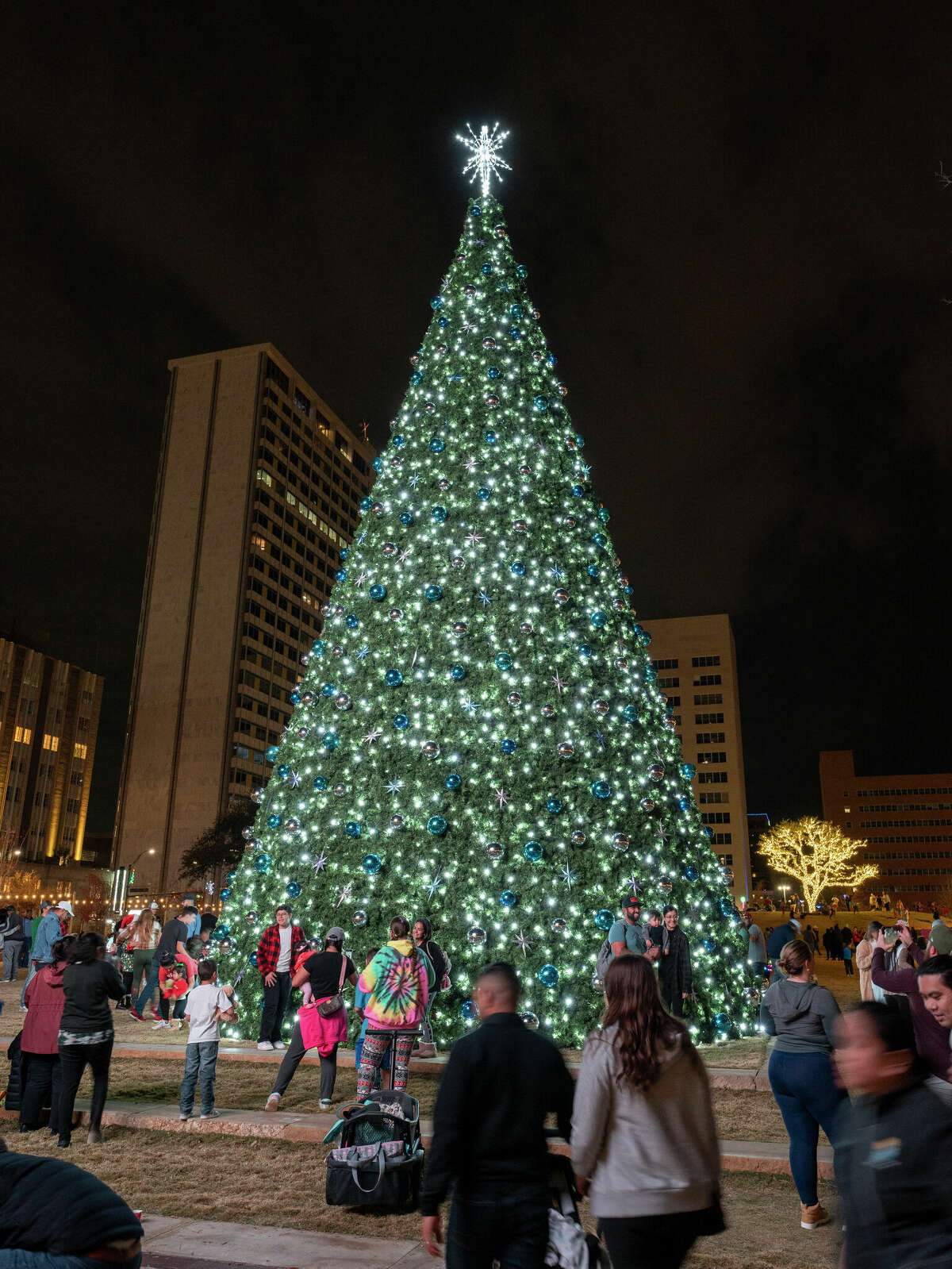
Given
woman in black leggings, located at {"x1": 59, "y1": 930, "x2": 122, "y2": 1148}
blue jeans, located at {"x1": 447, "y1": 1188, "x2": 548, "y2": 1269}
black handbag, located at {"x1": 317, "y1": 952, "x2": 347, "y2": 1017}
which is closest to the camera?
blue jeans, located at {"x1": 447, "y1": 1188, "x2": 548, "y2": 1269}

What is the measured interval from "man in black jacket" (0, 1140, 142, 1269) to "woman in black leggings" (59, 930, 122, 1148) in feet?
17.4

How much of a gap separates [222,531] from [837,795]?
431ft

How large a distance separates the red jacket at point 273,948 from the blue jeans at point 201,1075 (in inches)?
94.4

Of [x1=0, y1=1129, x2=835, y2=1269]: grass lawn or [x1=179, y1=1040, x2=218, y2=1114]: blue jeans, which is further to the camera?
[x1=179, y1=1040, x2=218, y2=1114]: blue jeans

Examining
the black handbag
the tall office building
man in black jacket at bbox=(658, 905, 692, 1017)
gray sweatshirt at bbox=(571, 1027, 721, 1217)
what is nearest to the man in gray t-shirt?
man in black jacket at bbox=(658, 905, 692, 1017)

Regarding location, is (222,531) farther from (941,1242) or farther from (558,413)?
(941,1242)

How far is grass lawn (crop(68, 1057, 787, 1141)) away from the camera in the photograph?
7430mm

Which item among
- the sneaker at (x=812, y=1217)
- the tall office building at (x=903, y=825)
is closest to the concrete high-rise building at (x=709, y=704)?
the tall office building at (x=903, y=825)

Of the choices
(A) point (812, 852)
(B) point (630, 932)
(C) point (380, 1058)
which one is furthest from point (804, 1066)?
(A) point (812, 852)

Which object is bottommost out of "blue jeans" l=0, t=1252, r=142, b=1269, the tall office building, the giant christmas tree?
"blue jeans" l=0, t=1252, r=142, b=1269

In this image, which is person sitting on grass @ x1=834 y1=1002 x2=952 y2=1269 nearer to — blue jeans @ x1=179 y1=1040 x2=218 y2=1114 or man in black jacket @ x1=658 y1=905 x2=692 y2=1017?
blue jeans @ x1=179 y1=1040 x2=218 y2=1114

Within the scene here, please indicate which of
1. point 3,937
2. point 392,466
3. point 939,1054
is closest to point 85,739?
point 3,937

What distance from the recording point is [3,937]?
2023 centimetres

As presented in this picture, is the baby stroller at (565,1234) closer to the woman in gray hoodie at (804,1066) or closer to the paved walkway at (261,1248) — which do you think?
the paved walkway at (261,1248)
